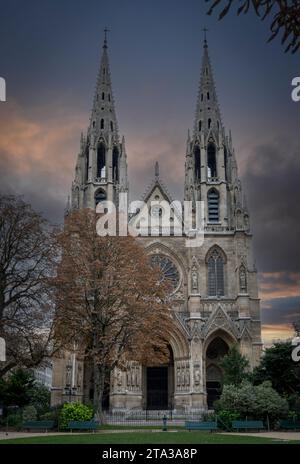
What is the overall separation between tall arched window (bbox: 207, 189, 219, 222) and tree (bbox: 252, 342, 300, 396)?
16.1m

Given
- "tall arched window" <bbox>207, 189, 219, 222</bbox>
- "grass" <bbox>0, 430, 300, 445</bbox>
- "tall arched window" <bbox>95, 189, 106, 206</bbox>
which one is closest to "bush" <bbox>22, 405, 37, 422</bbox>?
"grass" <bbox>0, 430, 300, 445</bbox>

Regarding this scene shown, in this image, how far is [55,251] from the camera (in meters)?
24.9

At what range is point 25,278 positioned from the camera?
920 inches

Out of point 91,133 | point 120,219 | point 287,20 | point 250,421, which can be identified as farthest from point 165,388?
point 287,20

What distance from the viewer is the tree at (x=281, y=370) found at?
101 ft

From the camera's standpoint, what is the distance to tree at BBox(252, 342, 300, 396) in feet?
101

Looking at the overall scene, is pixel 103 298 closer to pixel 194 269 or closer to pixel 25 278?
pixel 25 278

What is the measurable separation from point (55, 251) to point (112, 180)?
22.5 m

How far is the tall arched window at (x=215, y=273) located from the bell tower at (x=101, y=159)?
986cm

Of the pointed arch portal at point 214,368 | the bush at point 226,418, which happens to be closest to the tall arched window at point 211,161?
the pointed arch portal at point 214,368

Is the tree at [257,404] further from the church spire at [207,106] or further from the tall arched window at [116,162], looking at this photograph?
the church spire at [207,106]

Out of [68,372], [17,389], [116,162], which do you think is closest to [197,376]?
[68,372]

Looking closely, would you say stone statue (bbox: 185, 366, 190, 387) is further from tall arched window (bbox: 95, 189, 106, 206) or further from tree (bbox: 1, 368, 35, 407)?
tall arched window (bbox: 95, 189, 106, 206)
